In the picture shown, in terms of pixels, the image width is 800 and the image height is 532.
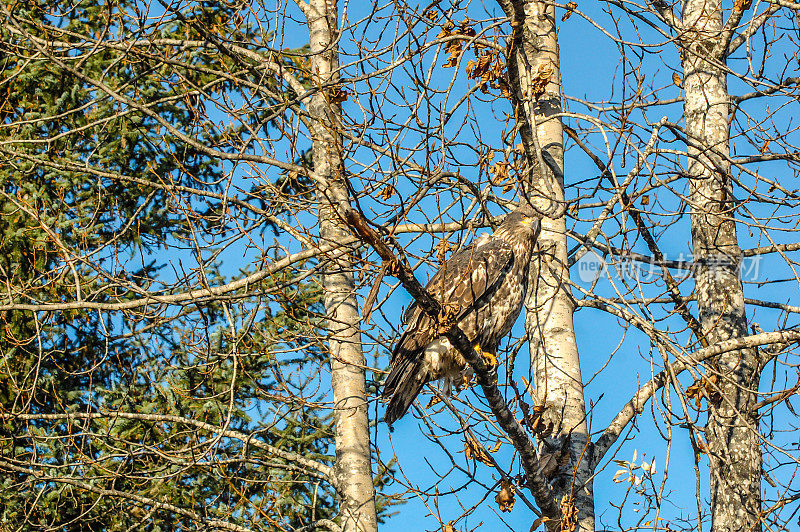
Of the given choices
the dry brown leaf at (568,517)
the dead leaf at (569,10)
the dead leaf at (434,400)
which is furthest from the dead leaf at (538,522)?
the dead leaf at (569,10)

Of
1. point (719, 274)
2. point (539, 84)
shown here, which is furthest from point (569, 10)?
point (719, 274)

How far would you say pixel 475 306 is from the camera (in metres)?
4.78

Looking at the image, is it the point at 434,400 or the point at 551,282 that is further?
the point at 551,282

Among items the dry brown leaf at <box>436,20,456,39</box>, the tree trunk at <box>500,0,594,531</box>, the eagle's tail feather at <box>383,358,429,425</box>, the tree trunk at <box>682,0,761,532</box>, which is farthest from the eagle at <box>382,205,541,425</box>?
the dry brown leaf at <box>436,20,456,39</box>

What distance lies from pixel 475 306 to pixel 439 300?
1.18 feet

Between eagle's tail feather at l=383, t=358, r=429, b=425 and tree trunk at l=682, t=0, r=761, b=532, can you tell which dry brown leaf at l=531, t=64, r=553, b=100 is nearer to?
tree trunk at l=682, t=0, r=761, b=532

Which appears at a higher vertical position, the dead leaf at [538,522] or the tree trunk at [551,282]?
the tree trunk at [551,282]

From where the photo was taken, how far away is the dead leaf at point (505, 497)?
3697 mm

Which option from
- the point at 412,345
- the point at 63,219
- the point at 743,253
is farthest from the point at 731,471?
the point at 63,219

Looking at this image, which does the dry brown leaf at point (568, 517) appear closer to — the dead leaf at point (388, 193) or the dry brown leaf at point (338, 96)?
the dead leaf at point (388, 193)

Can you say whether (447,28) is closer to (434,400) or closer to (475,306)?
(475,306)

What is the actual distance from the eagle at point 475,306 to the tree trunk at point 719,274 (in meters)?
1.07

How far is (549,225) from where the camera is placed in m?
4.85

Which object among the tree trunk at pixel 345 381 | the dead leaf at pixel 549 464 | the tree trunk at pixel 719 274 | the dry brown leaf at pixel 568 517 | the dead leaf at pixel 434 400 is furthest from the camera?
the tree trunk at pixel 345 381
